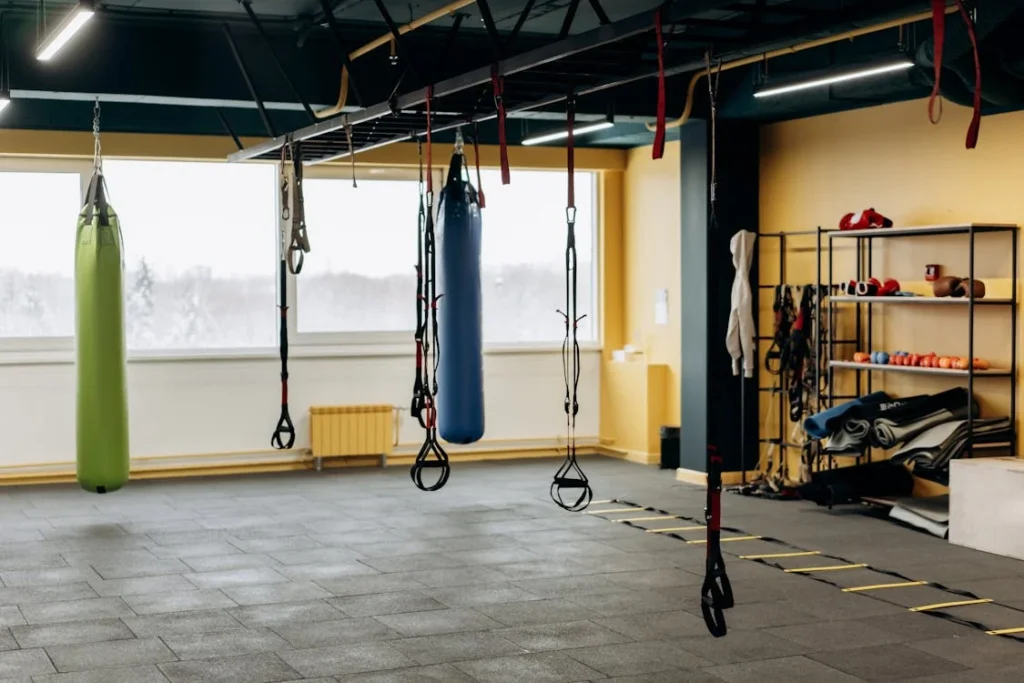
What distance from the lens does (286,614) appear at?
19.9 ft

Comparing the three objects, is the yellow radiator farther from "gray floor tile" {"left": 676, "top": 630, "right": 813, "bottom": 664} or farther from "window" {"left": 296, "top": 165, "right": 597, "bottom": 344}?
"gray floor tile" {"left": 676, "top": 630, "right": 813, "bottom": 664}

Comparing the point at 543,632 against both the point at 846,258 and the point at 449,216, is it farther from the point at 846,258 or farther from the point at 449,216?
the point at 846,258

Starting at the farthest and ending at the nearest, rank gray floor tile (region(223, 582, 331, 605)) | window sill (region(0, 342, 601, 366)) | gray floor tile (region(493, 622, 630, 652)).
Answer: window sill (region(0, 342, 601, 366)), gray floor tile (region(223, 582, 331, 605)), gray floor tile (region(493, 622, 630, 652))

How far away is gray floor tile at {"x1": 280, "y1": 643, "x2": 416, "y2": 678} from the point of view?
16.9 feet

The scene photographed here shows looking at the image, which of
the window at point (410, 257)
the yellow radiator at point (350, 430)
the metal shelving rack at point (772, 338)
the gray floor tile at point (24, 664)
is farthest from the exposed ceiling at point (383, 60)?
the gray floor tile at point (24, 664)

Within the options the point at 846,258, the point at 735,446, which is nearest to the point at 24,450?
the point at 735,446

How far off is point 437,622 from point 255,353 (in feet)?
19.1

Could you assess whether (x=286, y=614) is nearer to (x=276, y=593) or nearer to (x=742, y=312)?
(x=276, y=593)

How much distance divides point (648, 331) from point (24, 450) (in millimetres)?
5667

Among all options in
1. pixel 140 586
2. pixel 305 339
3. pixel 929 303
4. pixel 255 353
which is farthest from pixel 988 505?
pixel 255 353

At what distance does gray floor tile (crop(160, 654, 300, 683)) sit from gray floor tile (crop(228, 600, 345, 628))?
577 mm

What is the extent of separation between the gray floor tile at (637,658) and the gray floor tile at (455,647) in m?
0.29

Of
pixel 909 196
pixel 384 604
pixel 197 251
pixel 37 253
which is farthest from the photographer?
pixel 197 251

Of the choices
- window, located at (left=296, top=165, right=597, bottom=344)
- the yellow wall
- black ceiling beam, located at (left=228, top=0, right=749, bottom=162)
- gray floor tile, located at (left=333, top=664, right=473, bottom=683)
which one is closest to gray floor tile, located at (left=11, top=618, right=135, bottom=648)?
gray floor tile, located at (left=333, top=664, right=473, bottom=683)
